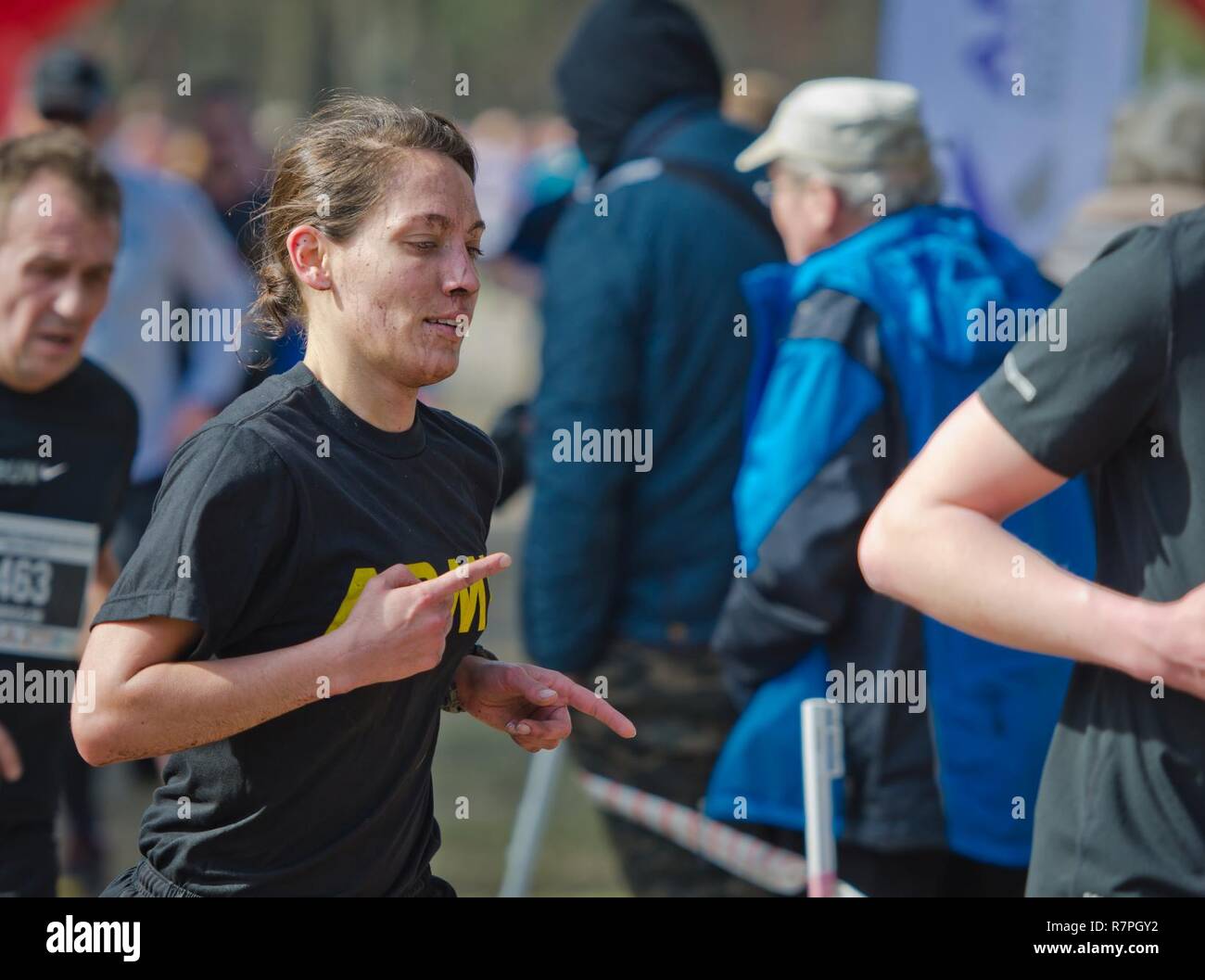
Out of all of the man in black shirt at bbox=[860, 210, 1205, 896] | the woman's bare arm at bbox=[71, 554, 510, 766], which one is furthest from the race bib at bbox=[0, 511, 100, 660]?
the man in black shirt at bbox=[860, 210, 1205, 896]

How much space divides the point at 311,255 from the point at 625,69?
254 cm

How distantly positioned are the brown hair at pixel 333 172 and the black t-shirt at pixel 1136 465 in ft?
2.79

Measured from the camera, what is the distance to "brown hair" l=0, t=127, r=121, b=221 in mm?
3225

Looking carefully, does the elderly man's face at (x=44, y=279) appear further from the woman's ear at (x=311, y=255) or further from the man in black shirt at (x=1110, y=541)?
the man in black shirt at (x=1110, y=541)

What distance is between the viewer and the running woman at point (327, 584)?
6.67ft

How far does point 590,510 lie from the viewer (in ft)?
13.9

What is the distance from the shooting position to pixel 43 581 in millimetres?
3176

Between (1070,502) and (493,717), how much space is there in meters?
1.50

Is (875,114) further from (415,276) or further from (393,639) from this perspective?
(393,639)

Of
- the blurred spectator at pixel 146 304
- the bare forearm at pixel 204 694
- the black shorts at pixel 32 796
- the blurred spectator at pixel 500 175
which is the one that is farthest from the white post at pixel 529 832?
the blurred spectator at pixel 500 175
